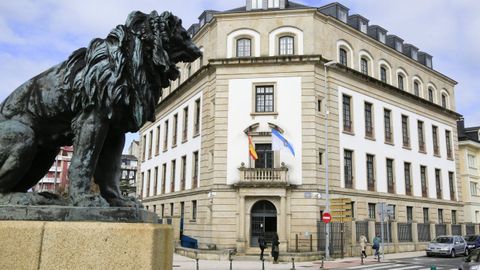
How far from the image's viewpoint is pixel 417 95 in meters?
42.4

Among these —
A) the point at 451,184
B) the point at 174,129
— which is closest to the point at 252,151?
the point at 174,129

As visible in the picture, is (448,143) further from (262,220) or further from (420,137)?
(262,220)

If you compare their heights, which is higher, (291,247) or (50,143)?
(50,143)

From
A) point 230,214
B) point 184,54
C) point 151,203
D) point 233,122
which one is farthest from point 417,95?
point 184,54

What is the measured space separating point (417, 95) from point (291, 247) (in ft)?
73.4

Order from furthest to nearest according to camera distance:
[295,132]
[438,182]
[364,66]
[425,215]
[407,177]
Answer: [438,182] < [425,215] < [407,177] < [364,66] < [295,132]

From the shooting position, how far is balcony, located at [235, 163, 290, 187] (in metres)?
29.1

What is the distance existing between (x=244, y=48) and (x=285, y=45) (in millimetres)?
3041

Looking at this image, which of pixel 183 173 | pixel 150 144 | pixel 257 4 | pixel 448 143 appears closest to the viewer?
pixel 257 4

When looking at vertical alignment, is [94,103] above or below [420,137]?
below

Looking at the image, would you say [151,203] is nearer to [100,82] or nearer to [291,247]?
[291,247]

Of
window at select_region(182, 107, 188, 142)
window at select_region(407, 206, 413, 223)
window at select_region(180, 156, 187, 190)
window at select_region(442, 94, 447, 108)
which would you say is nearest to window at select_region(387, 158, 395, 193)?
window at select_region(407, 206, 413, 223)

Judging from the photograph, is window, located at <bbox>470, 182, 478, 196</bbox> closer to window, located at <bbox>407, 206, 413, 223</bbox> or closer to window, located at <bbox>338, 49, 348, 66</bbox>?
window, located at <bbox>407, 206, 413, 223</bbox>

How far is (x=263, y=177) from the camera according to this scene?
1164 inches
